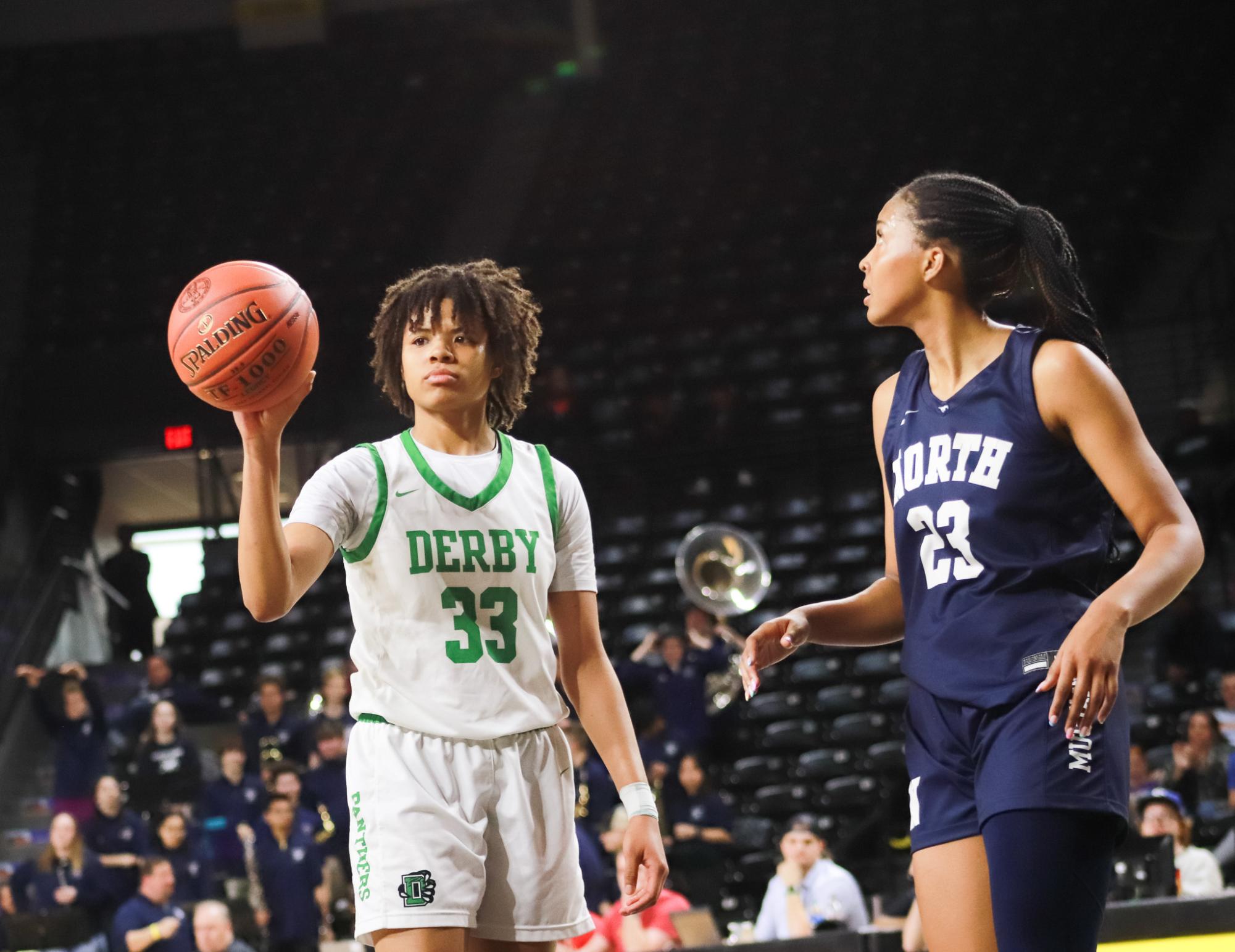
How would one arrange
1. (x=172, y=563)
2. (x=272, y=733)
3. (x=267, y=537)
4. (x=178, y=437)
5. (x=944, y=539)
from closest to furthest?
(x=267, y=537) → (x=944, y=539) → (x=272, y=733) → (x=178, y=437) → (x=172, y=563)

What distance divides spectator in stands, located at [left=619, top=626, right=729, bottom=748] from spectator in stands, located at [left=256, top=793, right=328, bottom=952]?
98.7 inches

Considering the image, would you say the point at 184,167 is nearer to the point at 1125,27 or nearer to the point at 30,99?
the point at 30,99

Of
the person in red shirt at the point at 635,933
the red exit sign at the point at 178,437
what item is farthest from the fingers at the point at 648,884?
the red exit sign at the point at 178,437

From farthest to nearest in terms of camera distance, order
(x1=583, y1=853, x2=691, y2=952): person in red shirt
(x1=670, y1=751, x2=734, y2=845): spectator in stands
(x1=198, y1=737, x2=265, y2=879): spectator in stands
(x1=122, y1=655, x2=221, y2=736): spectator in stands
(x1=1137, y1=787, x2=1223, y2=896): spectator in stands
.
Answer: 1. (x1=122, y1=655, x2=221, y2=736): spectator in stands
2. (x1=198, y1=737, x2=265, y2=879): spectator in stands
3. (x1=670, y1=751, x2=734, y2=845): spectator in stands
4. (x1=1137, y1=787, x2=1223, y2=896): spectator in stands
5. (x1=583, y1=853, x2=691, y2=952): person in red shirt

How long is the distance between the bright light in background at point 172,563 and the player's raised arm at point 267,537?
570 inches

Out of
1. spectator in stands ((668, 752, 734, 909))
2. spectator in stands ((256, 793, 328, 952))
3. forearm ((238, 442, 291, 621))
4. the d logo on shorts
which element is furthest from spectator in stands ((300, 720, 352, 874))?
forearm ((238, 442, 291, 621))

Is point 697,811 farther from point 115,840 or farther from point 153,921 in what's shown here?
point 115,840

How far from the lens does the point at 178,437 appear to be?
14.6 m

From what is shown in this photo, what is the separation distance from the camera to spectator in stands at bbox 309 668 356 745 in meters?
10.0

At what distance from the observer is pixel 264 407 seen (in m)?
2.29

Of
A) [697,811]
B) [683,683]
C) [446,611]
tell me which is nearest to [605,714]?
[446,611]

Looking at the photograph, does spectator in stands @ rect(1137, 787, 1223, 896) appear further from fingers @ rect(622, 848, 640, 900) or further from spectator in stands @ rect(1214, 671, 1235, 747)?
fingers @ rect(622, 848, 640, 900)

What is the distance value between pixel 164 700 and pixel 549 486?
847 cm

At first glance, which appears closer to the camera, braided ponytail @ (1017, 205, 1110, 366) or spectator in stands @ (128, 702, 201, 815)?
braided ponytail @ (1017, 205, 1110, 366)
